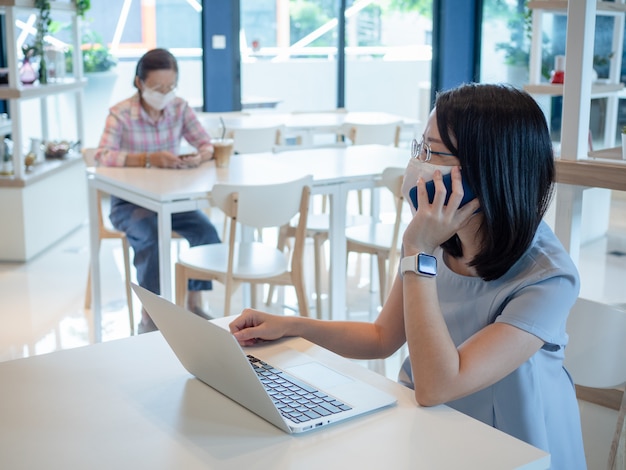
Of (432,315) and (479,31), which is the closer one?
Result: (432,315)

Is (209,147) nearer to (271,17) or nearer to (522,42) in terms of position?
(271,17)

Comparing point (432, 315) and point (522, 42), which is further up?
point (522, 42)

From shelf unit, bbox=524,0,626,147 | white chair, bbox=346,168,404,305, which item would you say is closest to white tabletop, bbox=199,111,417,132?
shelf unit, bbox=524,0,626,147

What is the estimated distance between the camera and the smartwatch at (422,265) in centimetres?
129

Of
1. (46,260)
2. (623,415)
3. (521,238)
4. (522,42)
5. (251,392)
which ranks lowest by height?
(46,260)

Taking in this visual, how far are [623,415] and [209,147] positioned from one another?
2.55m

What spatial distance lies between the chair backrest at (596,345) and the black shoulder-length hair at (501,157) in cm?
33

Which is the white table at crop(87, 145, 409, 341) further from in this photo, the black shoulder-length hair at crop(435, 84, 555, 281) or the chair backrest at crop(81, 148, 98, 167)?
the black shoulder-length hair at crop(435, 84, 555, 281)

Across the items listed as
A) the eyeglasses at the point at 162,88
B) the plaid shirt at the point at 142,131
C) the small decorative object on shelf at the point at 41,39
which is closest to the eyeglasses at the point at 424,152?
the plaid shirt at the point at 142,131

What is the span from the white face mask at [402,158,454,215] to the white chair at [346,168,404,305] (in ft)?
5.64

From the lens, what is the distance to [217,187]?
2.81 m

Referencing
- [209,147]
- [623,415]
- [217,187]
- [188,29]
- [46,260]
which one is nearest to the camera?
[623,415]

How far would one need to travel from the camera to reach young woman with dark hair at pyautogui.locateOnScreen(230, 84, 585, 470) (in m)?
1.27

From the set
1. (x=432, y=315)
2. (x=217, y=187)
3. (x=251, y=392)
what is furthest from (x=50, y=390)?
(x=217, y=187)
